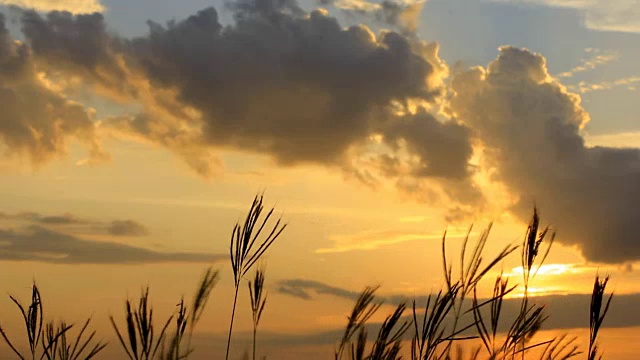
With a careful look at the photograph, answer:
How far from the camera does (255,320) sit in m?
7.02

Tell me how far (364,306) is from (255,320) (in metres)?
0.97

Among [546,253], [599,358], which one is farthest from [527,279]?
[599,358]

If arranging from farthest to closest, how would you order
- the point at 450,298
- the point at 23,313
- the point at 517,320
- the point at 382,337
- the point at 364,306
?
the point at 23,313 → the point at 364,306 → the point at 517,320 → the point at 382,337 → the point at 450,298

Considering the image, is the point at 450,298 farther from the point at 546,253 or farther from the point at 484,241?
the point at 546,253

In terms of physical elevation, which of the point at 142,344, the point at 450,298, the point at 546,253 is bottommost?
the point at 142,344

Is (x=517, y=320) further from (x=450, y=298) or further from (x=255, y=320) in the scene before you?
(x=255, y=320)

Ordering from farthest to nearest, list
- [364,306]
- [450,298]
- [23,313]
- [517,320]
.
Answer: [23,313] < [364,306] < [517,320] < [450,298]

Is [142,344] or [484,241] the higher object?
[484,241]

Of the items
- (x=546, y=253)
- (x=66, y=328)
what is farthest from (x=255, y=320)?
(x=546, y=253)

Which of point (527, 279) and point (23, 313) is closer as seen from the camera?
point (527, 279)

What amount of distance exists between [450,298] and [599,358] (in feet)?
5.71

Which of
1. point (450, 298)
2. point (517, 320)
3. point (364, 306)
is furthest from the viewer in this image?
point (364, 306)

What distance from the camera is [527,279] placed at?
21.1ft

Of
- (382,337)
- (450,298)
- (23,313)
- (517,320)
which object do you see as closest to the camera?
(450,298)
